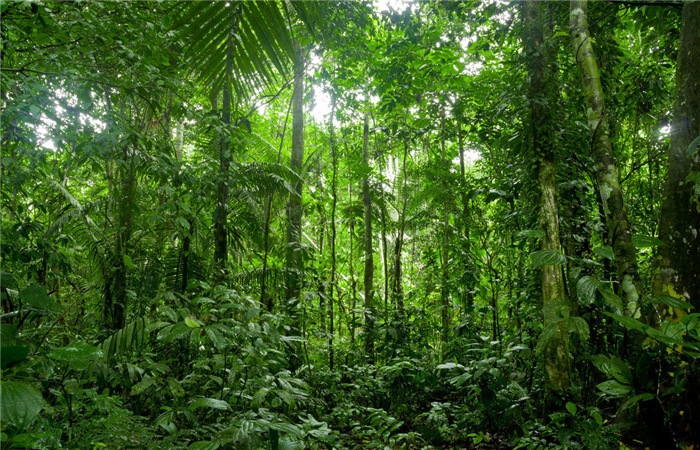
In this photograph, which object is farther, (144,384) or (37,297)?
(144,384)

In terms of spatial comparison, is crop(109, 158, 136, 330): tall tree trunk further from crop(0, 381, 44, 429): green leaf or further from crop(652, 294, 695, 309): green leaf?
crop(652, 294, 695, 309): green leaf

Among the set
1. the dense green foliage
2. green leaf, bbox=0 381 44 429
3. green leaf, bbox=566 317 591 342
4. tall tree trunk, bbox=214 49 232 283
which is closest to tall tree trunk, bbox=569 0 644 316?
the dense green foliage

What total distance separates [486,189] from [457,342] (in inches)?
77.1

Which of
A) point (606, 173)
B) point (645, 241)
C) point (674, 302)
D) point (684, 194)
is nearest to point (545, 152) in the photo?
point (606, 173)

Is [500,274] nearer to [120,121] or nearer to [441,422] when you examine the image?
[441,422]

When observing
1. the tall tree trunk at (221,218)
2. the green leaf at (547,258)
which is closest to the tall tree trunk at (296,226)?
the tall tree trunk at (221,218)

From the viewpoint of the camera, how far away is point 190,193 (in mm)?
3461

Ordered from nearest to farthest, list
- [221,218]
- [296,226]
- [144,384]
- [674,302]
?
[674,302]
[144,384]
[221,218]
[296,226]

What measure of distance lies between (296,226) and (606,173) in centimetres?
395

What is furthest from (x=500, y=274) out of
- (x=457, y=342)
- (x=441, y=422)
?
(x=441, y=422)

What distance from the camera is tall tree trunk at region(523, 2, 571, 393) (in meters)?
3.11

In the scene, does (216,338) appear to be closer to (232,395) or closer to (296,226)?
(232,395)

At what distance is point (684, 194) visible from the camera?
2244 mm

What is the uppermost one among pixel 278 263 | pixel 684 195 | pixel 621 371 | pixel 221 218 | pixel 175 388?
pixel 221 218
